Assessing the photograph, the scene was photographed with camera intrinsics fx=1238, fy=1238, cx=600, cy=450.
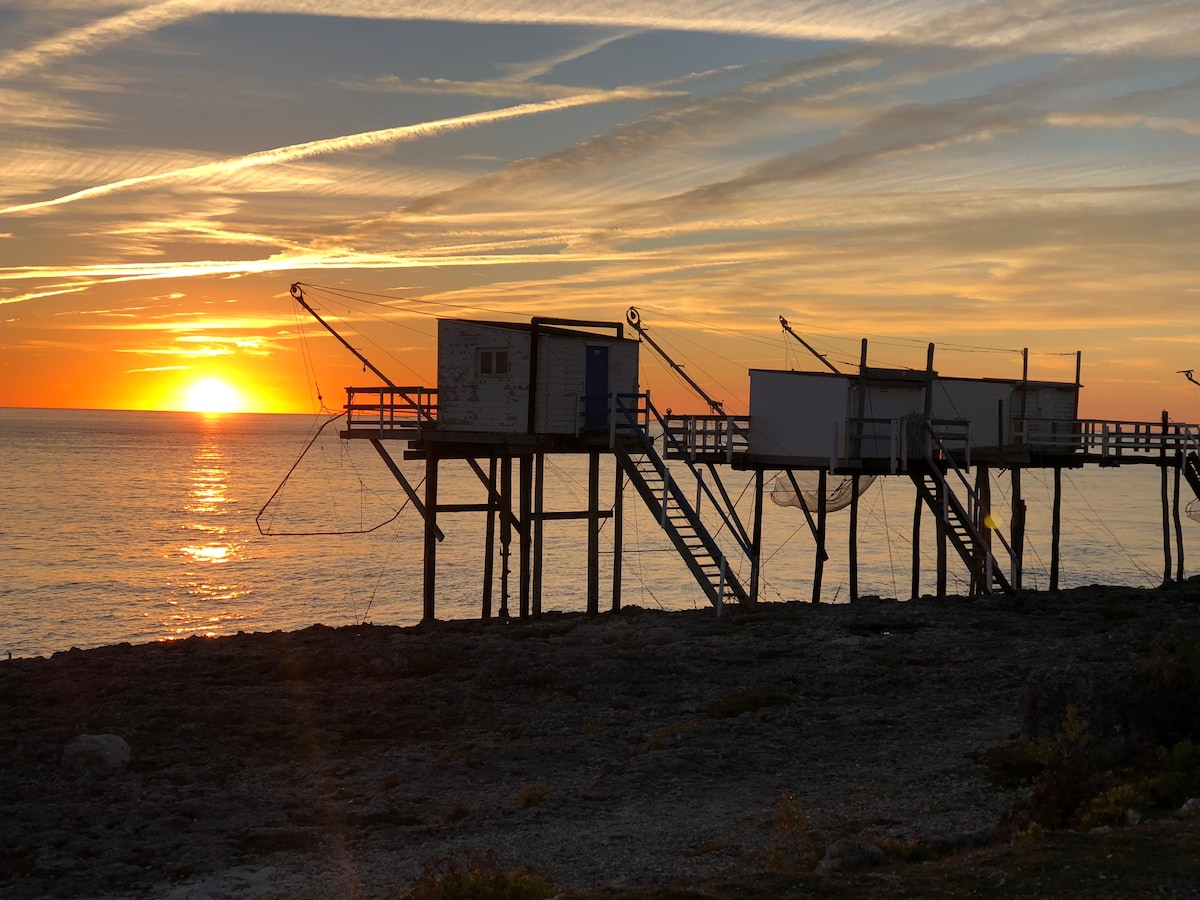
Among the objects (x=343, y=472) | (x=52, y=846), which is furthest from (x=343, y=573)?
(x=343, y=472)

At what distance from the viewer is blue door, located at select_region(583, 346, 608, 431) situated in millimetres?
32312

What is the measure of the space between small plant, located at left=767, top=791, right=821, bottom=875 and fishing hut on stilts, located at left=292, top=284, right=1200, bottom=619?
14.8 metres

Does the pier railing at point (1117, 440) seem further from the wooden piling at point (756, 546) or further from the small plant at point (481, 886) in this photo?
the small plant at point (481, 886)

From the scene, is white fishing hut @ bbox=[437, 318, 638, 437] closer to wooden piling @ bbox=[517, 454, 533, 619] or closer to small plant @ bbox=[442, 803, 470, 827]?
wooden piling @ bbox=[517, 454, 533, 619]

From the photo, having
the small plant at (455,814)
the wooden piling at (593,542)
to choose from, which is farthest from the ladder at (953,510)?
the small plant at (455,814)

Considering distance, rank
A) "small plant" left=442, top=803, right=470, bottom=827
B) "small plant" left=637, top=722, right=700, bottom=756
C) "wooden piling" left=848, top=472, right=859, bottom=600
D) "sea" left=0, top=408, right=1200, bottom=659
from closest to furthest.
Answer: "small plant" left=442, top=803, right=470, bottom=827 → "small plant" left=637, top=722, right=700, bottom=756 → "wooden piling" left=848, top=472, right=859, bottom=600 → "sea" left=0, top=408, right=1200, bottom=659

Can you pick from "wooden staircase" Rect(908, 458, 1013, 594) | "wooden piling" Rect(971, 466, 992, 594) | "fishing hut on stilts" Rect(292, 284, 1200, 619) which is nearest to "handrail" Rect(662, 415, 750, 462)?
"fishing hut on stilts" Rect(292, 284, 1200, 619)

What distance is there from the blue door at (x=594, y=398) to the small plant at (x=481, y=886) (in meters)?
20.3

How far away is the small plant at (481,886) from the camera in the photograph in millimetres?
11875

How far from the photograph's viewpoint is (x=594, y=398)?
32406 mm

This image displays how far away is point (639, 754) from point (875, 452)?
1842cm

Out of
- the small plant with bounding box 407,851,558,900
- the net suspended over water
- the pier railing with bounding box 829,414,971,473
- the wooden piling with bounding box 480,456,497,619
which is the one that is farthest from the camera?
the net suspended over water

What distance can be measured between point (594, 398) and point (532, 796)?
17.3 metres

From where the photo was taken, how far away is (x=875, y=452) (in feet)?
114
